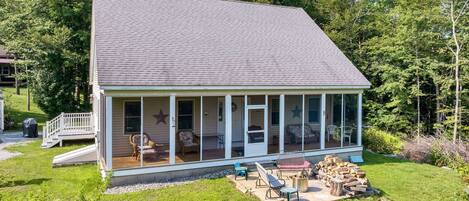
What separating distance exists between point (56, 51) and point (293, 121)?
652 inches

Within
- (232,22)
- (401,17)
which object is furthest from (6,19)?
(401,17)

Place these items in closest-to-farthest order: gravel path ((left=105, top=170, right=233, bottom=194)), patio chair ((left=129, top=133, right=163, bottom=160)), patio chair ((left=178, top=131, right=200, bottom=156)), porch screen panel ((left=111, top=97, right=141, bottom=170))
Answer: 1. gravel path ((left=105, top=170, right=233, bottom=194))
2. patio chair ((left=129, top=133, right=163, bottom=160))
3. patio chair ((left=178, top=131, right=200, bottom=156))
4. porch screen panel ((left=111, top=97, right=141, bottom=170))

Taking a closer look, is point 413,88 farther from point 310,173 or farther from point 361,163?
point 310,173

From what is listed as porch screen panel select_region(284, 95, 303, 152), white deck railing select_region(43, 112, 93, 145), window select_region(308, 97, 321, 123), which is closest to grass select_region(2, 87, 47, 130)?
white deck railing select_region(43, 112, 93, 145)

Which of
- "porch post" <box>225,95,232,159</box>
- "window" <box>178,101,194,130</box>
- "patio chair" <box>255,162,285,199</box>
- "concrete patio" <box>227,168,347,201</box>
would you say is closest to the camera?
"patio chair" <box>255,162,285,199</box>

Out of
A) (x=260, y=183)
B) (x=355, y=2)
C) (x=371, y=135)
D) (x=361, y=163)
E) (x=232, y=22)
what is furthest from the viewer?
(x=355, y=2)

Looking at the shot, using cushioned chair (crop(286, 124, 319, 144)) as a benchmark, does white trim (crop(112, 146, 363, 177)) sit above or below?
below

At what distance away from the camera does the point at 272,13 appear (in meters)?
20.1

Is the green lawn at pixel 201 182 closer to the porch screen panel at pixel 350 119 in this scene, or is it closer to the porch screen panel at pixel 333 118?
the porch screen panel at pixel 350 119

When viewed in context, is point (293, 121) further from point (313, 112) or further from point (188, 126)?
point (188, 126)

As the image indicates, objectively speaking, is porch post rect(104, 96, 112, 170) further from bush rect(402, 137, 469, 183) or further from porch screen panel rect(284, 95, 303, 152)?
bush rect(402, 137, 469, 183)

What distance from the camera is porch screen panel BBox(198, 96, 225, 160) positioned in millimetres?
15389

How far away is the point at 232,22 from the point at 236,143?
6.11m

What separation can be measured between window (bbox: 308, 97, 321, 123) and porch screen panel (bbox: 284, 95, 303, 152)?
0.62 meters
